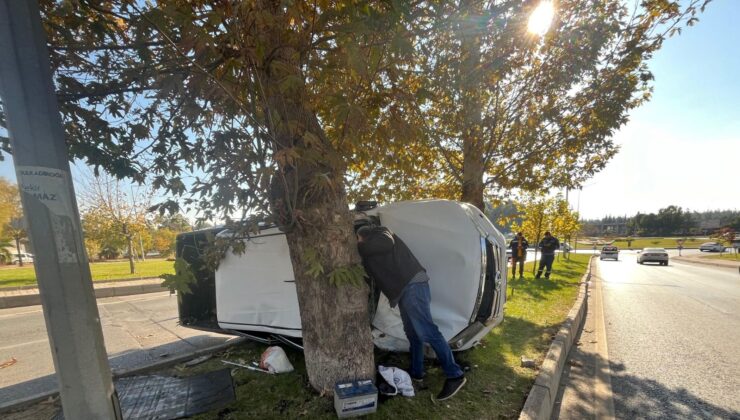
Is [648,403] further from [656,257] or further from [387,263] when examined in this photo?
[656,257]

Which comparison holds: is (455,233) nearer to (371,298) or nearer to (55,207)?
(371,298)

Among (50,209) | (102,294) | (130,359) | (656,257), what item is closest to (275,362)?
(130,359)

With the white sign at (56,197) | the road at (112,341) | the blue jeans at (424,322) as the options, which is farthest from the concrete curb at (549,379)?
the road at (112,341)

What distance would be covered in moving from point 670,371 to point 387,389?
4016 mm

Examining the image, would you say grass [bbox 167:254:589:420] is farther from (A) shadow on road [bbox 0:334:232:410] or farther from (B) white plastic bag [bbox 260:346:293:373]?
(A) shadow on road [bbox 0:334:232:410]

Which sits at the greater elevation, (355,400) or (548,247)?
(355,400)

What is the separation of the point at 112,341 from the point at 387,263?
5.58m

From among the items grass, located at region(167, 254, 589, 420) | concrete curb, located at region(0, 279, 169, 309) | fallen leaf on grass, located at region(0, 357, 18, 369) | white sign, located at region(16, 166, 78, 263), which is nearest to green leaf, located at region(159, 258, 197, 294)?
white sign, located at region(16, 166, 78, 263)

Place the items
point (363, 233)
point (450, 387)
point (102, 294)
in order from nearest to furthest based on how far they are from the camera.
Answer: point (450, 387) < point (363, 233) < point (102, 294)

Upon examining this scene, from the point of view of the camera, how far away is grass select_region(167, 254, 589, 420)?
119 inches

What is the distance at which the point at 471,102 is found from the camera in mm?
6754

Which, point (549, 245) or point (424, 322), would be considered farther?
point (549, 245)

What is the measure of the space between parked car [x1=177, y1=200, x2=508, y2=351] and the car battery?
112cm

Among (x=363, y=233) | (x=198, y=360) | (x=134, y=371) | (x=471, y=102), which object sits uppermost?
(x=471, y=102)
